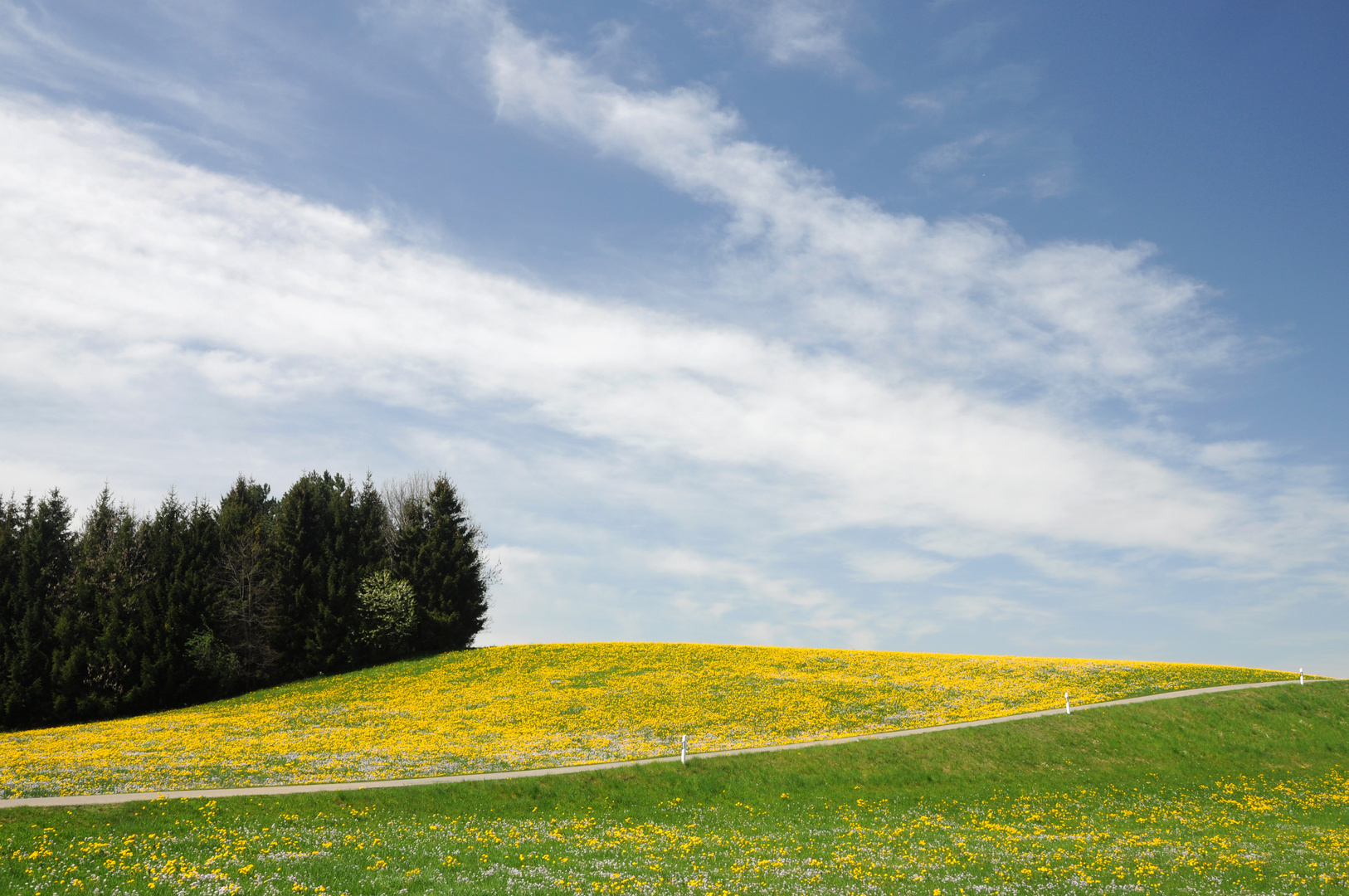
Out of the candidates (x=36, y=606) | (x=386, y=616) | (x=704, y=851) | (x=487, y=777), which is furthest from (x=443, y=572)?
(x=704, y=851)

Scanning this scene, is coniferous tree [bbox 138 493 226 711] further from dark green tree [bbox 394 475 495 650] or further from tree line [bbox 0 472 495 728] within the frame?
dark green tree [bbox 394 475 495 650]

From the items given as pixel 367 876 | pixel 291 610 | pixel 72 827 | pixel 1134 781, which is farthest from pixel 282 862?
pixel 291 610

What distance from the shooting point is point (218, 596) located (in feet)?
203

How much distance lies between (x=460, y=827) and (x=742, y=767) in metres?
13.5

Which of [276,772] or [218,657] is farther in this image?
[218,657]

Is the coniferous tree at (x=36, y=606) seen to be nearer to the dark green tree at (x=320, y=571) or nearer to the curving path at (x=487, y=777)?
the dark green tree at (x=320, y=571)

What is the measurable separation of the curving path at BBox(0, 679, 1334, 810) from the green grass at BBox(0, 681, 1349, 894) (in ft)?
3.09

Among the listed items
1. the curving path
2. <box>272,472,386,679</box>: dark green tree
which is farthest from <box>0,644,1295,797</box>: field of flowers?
<box>272,472,386,679</box>: dark green tree

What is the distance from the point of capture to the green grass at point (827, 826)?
17281mm

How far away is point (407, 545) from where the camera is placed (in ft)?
240

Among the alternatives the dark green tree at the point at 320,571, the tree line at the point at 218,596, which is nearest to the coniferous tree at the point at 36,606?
the tree line at the point at 218,596

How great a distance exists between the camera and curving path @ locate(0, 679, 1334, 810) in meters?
24.8

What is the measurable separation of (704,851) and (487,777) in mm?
12824

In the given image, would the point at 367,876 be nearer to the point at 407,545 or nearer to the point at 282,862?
the point at 282,862
